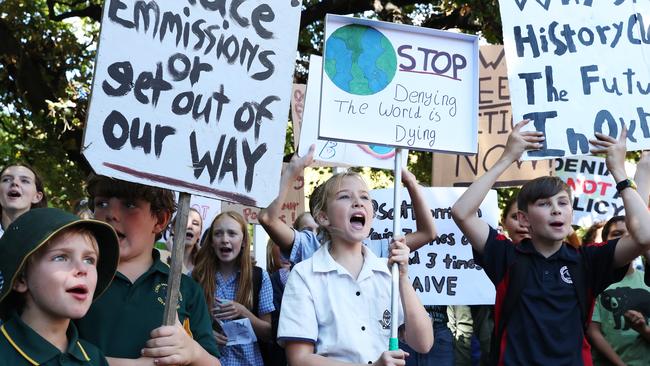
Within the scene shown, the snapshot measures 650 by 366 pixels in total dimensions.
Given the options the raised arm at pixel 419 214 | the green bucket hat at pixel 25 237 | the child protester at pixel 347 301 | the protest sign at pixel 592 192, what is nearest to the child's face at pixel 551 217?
the raised arm at pixel 419 214

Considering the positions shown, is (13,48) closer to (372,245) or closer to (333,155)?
(333,155)

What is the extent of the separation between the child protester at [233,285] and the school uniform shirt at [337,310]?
136 centimetres

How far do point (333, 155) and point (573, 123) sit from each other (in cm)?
231

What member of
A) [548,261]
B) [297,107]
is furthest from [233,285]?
[297,107]

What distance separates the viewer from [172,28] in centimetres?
335

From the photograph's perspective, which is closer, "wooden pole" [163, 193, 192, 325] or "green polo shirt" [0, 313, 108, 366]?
"green polo shirt" [0, 313, 108, 366]

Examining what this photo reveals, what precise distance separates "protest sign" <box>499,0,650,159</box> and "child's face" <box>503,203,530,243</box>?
111 centimetres

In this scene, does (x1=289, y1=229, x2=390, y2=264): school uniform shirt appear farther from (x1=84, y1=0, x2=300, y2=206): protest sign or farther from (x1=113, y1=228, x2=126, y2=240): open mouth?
(x1=113, y1=228, x2=126, y2=240): open mouth

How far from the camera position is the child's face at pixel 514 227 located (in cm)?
573

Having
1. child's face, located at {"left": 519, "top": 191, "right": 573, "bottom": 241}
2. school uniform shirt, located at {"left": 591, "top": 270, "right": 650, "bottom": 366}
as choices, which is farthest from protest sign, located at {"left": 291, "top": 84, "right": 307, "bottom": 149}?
child's face, located at {"left": 519, "top": 191, "right": 573, "bottom": 241}

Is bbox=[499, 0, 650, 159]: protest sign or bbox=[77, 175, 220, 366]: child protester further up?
bbox=[499, 0, 650, 159]: protest sign

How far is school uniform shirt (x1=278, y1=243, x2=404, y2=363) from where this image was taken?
3.77m

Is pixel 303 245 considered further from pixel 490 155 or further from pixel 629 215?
pixel 490 155

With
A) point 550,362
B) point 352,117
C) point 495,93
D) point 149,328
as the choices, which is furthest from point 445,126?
point 495,93
